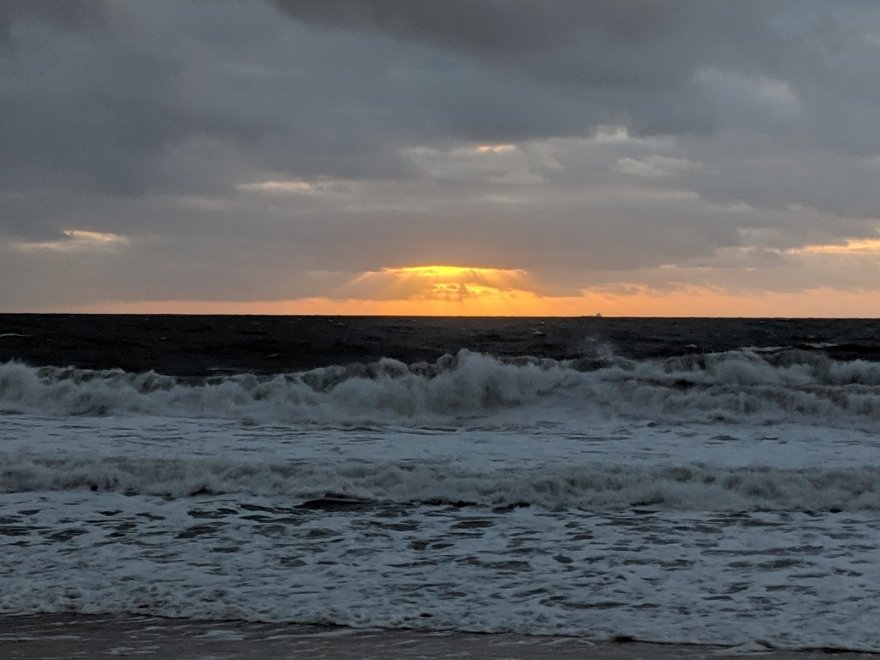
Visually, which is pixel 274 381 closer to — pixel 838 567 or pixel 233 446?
pixel 233 446

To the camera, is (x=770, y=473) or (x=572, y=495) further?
(x=770, y=473)

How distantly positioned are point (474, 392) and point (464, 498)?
892cm

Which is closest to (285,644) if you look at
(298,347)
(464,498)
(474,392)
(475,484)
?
(464,498)

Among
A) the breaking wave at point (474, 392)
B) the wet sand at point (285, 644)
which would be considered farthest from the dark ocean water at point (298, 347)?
the wet sand at point (285, 644)

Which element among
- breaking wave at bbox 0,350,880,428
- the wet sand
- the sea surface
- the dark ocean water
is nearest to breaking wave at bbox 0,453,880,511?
the sea surface

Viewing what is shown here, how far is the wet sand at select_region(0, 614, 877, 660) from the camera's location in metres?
5.93

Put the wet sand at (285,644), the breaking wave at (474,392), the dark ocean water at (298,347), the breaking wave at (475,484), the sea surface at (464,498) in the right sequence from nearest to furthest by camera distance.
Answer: the wet sand at (285,644) → the sea surface at (464,498) → the breaking wave at (475,484) → the breaking wave at (474,392) → the dark ocean water at (298,347)

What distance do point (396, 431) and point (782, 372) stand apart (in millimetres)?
10645

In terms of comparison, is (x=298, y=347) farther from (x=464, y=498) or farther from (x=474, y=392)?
(x=464, y=498)

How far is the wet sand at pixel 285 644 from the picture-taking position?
5926 millimetres

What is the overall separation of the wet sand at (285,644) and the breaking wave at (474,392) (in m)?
11.8

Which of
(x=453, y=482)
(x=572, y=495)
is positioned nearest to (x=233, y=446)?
(x=453, y=482)

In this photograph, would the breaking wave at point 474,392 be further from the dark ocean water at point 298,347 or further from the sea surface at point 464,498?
the dark ocean water at point 298,347

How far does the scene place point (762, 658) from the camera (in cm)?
591
